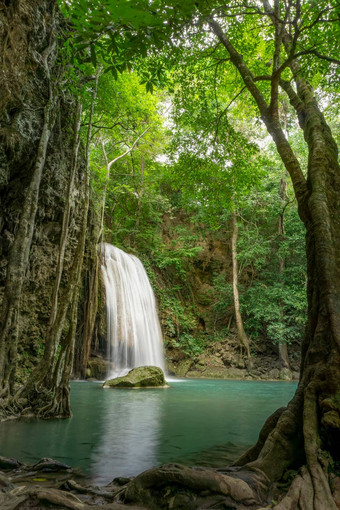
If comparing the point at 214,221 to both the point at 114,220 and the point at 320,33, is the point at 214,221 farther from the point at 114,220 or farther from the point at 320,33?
the point at 114,220

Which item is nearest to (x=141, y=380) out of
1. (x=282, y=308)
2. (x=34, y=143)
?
(x=34, y=143)

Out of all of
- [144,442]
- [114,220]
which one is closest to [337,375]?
[144,442]

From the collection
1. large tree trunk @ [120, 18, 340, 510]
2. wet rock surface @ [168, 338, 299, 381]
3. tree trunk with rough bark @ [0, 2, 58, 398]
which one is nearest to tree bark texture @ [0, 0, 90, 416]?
tree trunk with rough bark @ [0, 2, 58, 398]

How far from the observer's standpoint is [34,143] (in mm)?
8078

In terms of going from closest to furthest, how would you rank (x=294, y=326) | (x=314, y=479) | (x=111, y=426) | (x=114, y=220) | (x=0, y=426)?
1. (x=314, y=479)
2. (x=0, y=426)
3. (x=111, y=426)
4. (x=294, y=326)
5. (x=114, y=220)

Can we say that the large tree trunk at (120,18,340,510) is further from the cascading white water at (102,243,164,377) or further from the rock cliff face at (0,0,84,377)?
the cascading white water at (102,243,164,377)

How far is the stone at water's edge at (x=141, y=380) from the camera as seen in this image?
456 inches

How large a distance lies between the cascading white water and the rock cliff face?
14.2 ft

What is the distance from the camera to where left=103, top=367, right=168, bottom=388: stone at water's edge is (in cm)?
1159

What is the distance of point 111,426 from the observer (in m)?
5.62

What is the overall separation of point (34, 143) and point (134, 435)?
21.7 ft

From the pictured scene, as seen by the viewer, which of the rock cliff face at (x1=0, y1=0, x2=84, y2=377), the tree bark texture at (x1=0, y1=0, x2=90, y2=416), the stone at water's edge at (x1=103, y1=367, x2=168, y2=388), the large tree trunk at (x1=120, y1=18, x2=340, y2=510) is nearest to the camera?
the large tree trunk at (x1=120, y1=18, x2=340, y2=510)

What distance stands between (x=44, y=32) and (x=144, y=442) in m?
8.98

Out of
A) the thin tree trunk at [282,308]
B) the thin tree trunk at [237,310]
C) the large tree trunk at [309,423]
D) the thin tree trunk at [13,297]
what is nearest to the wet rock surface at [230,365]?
the thin tree trunk at [282,308]
